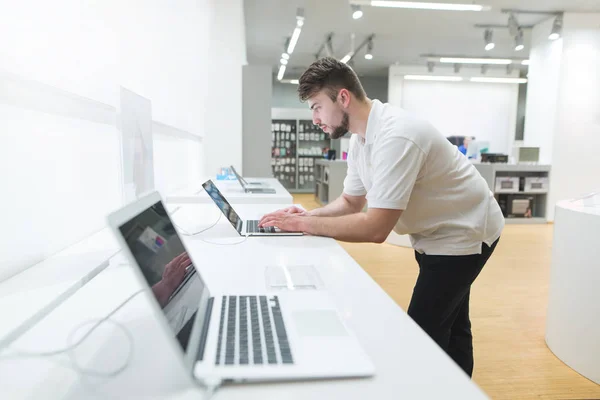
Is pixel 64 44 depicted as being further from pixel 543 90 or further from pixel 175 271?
pixel 543 90

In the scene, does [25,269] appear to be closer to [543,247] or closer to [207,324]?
[207,324]

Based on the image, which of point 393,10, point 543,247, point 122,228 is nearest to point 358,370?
point 122,228

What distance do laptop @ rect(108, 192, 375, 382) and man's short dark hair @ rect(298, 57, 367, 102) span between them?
887 millimetres

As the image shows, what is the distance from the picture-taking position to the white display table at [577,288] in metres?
1.97

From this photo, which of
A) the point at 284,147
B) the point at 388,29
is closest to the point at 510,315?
the point at 388,29

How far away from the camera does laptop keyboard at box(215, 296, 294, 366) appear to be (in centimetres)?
60

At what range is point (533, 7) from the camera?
624 centimetres

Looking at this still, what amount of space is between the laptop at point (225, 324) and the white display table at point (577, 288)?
5.76ft

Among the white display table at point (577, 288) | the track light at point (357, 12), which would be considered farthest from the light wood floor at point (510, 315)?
the track light at point (357, 12)

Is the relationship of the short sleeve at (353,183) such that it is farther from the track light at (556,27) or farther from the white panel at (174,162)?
the track light at (556,27)

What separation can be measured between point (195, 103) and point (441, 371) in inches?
141

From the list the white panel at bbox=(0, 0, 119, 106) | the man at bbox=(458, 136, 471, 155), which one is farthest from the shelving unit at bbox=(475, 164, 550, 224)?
the white panel at bbox=(0, 0, 119, 106)

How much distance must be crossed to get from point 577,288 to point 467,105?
9040 millimetres

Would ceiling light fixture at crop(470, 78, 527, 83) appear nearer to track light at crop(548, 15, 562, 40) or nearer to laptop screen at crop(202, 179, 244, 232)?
track light at crop(548, 15, 562, 40)
